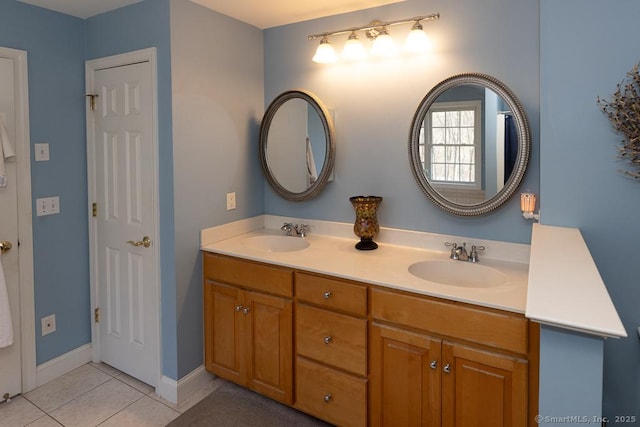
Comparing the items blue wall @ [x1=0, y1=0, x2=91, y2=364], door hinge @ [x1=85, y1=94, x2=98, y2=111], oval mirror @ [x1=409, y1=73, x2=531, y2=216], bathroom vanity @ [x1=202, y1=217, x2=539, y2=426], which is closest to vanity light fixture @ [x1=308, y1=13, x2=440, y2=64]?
oval mirror @ [x1=409, y1=73, x2=531, y2=216]

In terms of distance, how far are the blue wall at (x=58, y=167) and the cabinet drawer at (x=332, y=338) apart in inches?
62.9

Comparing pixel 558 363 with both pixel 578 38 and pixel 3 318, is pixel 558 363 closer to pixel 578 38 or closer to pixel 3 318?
pixel 578 38

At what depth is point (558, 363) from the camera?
1.03 meters

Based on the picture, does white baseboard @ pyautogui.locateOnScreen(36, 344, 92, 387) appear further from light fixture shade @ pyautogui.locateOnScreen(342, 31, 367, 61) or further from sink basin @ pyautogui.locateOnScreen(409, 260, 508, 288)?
light fixture shade @ pyautogui.locateOnScreen(342, 31, 367, 61)

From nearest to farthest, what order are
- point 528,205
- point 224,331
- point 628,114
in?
1. point 628,114
2. point 528,205
3. point 224,331

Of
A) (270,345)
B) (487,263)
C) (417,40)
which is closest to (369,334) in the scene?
(270,345)

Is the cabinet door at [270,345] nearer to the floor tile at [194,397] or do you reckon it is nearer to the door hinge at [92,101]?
the floor tile at [194,397]

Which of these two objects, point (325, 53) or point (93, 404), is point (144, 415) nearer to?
point (93, 404)

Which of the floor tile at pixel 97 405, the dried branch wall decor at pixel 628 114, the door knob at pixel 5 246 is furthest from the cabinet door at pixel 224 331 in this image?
the dried branch wall decor at pixel 628 114

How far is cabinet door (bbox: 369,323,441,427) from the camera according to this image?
5.85 ft

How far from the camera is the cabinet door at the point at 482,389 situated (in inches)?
62.6

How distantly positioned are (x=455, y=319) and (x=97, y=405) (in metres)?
2.06

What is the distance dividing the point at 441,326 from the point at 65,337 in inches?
93.5

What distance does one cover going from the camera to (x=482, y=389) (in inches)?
65.6
